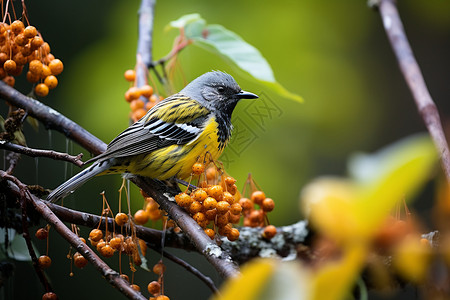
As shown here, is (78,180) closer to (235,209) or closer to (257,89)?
(235,209)

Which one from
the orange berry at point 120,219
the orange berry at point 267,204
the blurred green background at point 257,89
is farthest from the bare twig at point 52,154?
the blurred green background at point 257,89

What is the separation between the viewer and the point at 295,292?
0.55 metres

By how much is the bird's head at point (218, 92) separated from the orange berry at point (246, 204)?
0.79m

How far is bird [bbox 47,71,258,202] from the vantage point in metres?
2.72

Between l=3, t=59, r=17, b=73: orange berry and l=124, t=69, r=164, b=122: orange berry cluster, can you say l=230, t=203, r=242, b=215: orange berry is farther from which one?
l=124, t=69, r=164, b=122: orange berry cluster

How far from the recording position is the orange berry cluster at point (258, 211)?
2629mm

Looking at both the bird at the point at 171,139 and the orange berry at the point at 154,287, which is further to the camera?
the bird at the point at 171,139

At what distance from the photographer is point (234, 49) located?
9.48 ft

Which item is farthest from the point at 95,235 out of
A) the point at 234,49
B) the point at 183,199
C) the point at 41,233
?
the point at 234,49

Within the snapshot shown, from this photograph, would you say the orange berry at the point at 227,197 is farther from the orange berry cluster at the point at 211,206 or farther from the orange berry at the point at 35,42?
the orange berry at the point at 35,42

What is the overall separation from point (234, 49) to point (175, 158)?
696mm

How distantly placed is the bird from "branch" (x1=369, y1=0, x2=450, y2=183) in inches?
37.4

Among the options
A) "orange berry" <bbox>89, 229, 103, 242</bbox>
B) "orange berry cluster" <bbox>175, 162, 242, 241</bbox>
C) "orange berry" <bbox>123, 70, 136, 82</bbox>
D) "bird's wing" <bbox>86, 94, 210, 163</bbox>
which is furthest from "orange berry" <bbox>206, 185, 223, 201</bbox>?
"orange berry" <bbox>123, 70, 136, 82</bbox>

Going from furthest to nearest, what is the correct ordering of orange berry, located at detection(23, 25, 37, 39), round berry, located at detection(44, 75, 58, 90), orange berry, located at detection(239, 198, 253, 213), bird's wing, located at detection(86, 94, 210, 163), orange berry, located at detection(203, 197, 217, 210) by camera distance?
bird's wing, located at detection(86, 94, 210, 163), orange berry, located at detection(239, 198, 253, 213), round berry, located at detection(44, 75, 58, 90), orange berry, located at detection(23, 25, 37, 39), orange berry, located at detection(203, 197, 217, 210)
